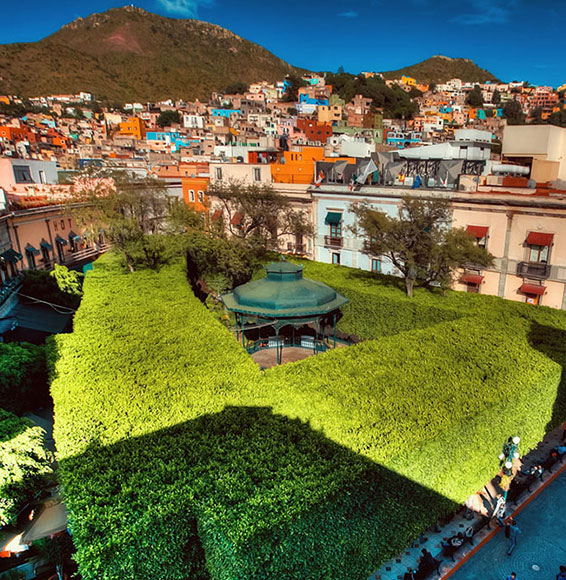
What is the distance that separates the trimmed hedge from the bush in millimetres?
1419

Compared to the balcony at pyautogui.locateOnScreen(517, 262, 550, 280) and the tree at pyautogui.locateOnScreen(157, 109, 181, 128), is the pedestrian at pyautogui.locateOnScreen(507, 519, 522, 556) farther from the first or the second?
the tree at pyautogui.locateOnScreen(157, 109, 181, 128)

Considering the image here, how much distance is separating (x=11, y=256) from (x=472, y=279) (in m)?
29.0

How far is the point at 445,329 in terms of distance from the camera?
58.3ft

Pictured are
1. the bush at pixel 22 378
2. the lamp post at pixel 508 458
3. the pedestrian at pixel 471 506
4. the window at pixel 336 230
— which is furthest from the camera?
the window at pixel 336 230

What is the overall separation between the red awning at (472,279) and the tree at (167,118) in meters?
160

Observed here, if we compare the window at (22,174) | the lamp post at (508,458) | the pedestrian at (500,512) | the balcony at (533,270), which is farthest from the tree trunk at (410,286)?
the window at (22,174)

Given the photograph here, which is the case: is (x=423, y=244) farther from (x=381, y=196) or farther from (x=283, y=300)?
(x=381, y=196)

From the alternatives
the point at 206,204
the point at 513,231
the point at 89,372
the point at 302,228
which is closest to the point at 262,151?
the point at 206,204

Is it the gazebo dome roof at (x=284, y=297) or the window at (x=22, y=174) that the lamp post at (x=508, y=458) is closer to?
the gazebo dome roof at (x=284, y=297)

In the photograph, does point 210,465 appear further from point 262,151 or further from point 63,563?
point 262,151

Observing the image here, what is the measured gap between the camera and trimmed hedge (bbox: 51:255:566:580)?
8.31 metres

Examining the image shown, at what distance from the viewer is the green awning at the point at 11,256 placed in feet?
81.8

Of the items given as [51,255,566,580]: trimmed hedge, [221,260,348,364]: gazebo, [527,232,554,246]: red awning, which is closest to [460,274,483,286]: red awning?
[527,232,554,246]: red awning

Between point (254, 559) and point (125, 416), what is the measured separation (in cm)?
498
